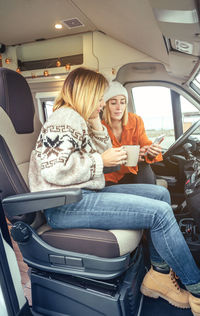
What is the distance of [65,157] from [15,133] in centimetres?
42

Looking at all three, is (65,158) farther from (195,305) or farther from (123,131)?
(123,131)

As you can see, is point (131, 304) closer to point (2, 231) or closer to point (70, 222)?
point (70, 222)

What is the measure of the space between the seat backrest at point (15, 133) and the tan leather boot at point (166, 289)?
676mm

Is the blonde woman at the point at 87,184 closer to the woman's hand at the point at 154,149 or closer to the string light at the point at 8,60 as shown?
the woman's hand at the point at 154,149

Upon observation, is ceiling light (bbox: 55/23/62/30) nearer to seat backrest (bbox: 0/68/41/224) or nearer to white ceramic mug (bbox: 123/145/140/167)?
seat backrest (bbox: 0/68/41/224)

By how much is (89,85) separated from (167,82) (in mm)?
2390

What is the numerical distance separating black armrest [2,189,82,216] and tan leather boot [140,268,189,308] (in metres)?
0.66

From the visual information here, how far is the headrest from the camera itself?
1159mm

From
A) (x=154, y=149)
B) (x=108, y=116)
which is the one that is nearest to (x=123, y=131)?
(x=108, y=116)

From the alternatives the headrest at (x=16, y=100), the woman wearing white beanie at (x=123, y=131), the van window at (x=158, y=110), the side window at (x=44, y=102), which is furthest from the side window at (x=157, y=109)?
the headrest at (x=16, y=100)

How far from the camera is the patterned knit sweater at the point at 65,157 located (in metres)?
0.97

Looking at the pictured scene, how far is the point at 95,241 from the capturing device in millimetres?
994

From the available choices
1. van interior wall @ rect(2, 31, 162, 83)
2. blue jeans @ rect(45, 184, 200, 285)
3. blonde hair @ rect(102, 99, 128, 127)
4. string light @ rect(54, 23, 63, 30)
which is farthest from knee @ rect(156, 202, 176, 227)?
string light @ rect(54, 23, 63, 30)

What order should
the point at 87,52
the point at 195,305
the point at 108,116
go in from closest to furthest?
the point at 195,305
the point at 108,116
the point at 87,52
